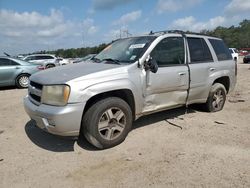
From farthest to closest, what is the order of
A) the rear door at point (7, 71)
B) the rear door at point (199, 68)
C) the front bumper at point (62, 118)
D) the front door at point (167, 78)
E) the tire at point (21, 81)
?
the tire at point (21, 81), the rear door at point (7, 71), the rear door at point (199, 68), the front door at point (167, 78), the front bumper at point (62, 118)

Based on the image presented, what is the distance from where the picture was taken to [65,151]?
14.0ft

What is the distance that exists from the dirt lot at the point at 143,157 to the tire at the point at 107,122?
17cm

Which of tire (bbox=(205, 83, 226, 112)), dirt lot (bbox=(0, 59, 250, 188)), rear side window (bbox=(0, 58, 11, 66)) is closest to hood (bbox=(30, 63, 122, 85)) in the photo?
dirt lot (bbox=(0, 59, 250, 188))

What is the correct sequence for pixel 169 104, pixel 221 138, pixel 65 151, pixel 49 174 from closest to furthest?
1. pixel 49 174
2. pixel 65 151
3. pixel 221 138
4. pixel 169 104

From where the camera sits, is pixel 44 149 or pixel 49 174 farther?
pixel 44 149

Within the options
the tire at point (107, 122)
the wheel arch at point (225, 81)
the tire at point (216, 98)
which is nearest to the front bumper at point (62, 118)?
the tire at point (107, 122)

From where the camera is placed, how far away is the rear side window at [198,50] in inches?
217

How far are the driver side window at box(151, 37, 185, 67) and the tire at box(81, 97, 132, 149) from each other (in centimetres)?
112

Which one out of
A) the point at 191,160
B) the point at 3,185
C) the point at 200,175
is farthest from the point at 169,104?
the point at 3,185

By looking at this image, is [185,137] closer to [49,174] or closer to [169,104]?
[169,104]

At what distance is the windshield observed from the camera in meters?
4.71

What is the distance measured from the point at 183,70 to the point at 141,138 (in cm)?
155

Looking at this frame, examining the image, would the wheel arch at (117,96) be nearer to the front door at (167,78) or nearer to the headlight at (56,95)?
the front door at (167,78)

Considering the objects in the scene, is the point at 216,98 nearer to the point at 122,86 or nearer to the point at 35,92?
the point at 122,86
